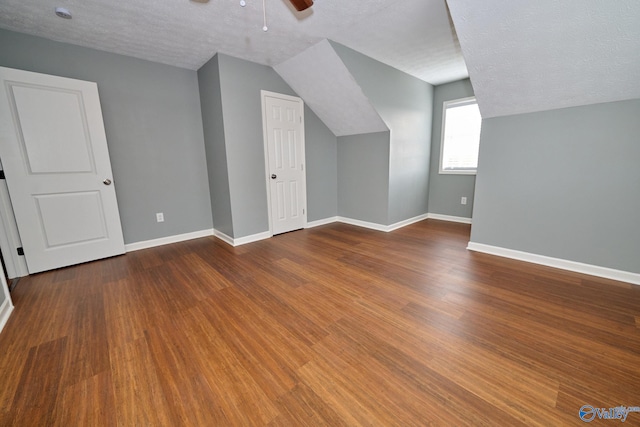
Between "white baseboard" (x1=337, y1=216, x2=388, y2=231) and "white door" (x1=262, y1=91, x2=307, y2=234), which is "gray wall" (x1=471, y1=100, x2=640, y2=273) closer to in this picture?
"white baseboard" (x1=337, y1=216, x2=388, y2=231)

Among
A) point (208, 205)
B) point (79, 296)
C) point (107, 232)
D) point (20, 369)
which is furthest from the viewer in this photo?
point (208, 205)

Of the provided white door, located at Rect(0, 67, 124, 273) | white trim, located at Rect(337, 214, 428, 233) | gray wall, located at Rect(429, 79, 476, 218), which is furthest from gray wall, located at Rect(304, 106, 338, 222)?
white door, located at Rect(0, 67, 124, 273)

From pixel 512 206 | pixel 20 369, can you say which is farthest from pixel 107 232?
pixel 512 206

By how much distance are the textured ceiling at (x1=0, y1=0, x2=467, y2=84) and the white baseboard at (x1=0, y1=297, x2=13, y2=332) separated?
7.64 ft

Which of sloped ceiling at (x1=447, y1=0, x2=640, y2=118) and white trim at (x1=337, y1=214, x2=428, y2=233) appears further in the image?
white trim at (x1=337, y1=214, x2=428, y2=233)

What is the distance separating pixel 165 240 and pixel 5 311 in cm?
165

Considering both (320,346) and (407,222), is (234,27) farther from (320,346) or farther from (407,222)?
(407,222)

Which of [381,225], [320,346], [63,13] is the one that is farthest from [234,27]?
[381,225]

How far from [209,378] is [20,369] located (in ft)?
3.51

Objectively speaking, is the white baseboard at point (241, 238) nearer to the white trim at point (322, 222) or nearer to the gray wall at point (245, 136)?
the gray wall at point (245, 136)

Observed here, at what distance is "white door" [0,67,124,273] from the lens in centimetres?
233

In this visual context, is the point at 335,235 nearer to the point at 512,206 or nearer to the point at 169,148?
the point at 512,206

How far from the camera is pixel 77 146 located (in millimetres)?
2625

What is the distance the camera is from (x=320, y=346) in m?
1.47
